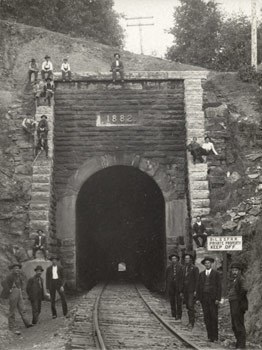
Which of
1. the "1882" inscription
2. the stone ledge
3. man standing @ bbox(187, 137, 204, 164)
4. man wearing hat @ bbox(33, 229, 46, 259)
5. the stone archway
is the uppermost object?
the stone ledge

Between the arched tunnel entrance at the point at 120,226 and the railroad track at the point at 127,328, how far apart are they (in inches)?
199

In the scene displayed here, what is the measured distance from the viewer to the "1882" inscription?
18844 millimetres

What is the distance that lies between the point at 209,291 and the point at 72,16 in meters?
27.9

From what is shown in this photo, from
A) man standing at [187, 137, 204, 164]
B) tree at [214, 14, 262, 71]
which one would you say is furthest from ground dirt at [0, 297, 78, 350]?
tree at [214, 14, 262, 71]

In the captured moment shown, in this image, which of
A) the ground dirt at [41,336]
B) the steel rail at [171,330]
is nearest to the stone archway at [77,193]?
the steel rail at [171,330]

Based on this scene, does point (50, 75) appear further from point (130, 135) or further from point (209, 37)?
point (209, 37)

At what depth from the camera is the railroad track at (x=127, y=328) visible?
28.6ft

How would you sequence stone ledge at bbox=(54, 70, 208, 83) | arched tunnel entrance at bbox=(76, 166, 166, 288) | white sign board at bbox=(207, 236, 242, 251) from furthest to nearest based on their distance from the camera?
arched tunnel entrance at bbox=(76, 166, 166, 288), stone ledge at bbox=(54, 70, 208, 83), white sign board at bbox=(207, 236, 242, 251)

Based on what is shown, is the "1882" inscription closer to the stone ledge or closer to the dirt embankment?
the stone ledge

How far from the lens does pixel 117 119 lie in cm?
1889

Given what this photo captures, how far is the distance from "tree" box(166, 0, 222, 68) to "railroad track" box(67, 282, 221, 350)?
77.0 feet

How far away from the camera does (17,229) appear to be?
53.8 feet

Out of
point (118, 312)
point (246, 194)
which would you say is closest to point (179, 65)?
point (246, 194)

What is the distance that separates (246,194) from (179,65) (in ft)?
40.5
